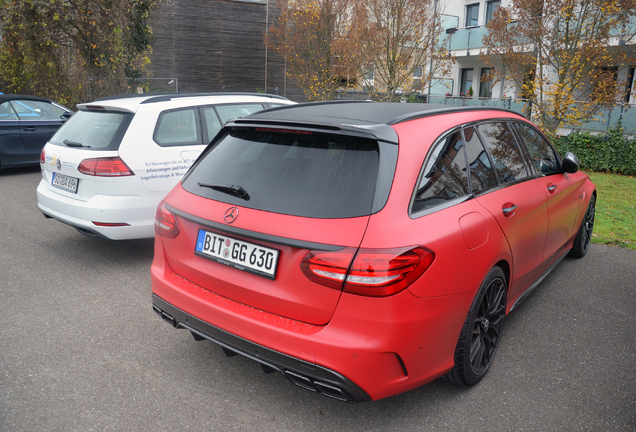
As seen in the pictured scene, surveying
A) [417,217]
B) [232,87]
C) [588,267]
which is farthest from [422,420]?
[232,87]

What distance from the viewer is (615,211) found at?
815 centimetres

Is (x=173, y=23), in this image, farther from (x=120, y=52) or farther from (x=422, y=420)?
(x=422, y=420)

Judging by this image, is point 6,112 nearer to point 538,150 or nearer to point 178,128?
point 178,128

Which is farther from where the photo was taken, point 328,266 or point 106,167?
point 106,167

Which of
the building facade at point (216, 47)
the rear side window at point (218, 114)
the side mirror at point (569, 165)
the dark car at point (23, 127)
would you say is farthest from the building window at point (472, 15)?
the side mirror at point (569, 165)

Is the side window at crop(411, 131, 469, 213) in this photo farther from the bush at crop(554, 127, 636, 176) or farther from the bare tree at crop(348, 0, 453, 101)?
the bare tree at crop(348, 0, 453, 101)

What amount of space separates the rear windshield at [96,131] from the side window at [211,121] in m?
0.86

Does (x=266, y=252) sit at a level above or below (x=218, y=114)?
below

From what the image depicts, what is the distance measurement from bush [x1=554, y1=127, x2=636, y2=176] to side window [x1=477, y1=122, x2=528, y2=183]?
35.2ft

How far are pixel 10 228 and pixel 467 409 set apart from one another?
19.8 feet

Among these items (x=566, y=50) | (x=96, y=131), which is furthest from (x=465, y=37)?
(x=96, y=131)

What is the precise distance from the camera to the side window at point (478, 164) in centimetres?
303

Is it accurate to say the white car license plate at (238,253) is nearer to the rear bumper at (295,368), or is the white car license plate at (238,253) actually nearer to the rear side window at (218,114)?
the rear bumper at (295,368)

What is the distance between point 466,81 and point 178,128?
2829cm
